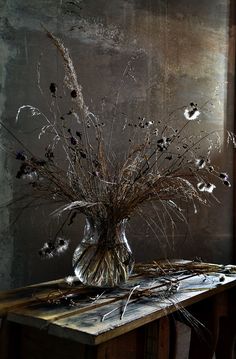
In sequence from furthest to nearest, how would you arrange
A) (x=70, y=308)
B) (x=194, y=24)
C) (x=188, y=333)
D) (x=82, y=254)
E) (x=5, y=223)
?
(x=194, y=24) → (x=188, y=333) → (x=5, y=223) → (x=82, y=254) → (x=70, y=308)

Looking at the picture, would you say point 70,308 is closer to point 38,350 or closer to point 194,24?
point 38,350

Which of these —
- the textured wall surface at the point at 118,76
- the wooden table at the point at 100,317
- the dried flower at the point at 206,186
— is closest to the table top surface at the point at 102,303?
the wooden table at the point at 100,317

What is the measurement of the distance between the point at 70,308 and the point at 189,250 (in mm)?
1819

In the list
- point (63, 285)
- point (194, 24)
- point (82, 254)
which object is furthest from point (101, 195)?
point (194, 24)

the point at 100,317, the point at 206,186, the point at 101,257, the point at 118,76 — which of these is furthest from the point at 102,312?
the point at 118,76

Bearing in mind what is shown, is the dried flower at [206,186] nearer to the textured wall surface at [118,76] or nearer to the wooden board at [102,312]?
the wooden board at [102,312]

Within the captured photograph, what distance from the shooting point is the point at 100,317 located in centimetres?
141

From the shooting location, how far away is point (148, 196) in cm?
183

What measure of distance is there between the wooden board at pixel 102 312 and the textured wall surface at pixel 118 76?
81 centimetres

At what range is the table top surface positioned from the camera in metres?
1.33

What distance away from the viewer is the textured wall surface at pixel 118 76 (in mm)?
2406

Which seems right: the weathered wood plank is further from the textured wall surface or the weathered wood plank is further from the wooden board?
the textured wall surface

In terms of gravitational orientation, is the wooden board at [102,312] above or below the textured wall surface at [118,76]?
below

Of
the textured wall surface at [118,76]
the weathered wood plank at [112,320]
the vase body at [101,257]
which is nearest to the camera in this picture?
the weathered wood plank at [112,320]
